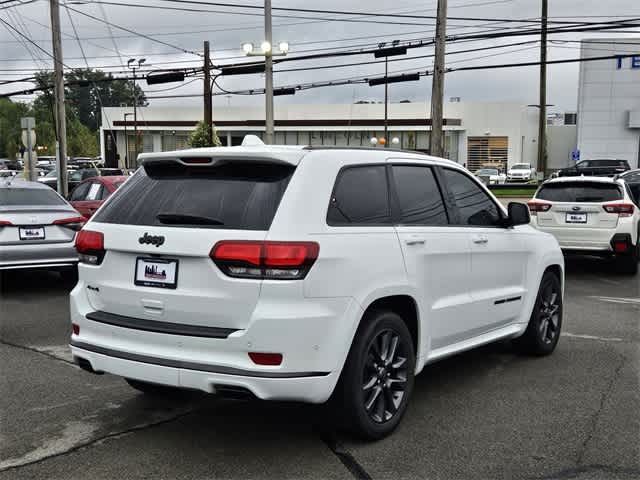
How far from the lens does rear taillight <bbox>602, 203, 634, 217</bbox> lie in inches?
454

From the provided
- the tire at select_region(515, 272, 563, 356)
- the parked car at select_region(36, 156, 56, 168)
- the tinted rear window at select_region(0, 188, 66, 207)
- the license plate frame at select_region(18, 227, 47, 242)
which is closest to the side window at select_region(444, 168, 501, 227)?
the tire at select_region(515, 272, 563, 356)

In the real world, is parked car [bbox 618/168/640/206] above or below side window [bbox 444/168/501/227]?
below

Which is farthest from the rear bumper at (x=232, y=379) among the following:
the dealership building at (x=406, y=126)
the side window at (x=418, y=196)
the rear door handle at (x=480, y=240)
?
the dealership building at (x=406, y=126)

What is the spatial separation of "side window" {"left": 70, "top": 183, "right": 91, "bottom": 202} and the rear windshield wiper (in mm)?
9629

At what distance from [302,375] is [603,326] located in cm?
534

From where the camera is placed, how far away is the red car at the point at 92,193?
1277 cm

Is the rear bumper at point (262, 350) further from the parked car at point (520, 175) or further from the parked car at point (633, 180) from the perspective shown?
the parked car at point (520, 175)

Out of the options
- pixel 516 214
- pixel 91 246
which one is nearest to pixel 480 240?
pixel 516 214

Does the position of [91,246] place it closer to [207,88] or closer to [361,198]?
[361,198]

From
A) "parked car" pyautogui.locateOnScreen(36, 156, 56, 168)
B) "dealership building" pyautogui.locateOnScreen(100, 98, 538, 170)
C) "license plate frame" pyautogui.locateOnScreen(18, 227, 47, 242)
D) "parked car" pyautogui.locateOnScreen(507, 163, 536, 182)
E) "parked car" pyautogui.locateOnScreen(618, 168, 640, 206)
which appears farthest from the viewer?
"dealership building" pyautogui.locateOnScreen(100, 98, 538, 170)

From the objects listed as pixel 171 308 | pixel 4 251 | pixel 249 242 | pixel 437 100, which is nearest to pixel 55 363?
pixel 171 308

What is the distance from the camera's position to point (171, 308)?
419cm

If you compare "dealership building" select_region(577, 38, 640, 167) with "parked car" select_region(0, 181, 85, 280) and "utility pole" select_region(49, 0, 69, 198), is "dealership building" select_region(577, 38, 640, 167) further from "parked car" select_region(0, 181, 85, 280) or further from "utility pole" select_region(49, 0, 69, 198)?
"parked car" select_region(0, 181, 85, 280)

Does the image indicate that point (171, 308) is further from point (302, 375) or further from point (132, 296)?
point (302, 375)
